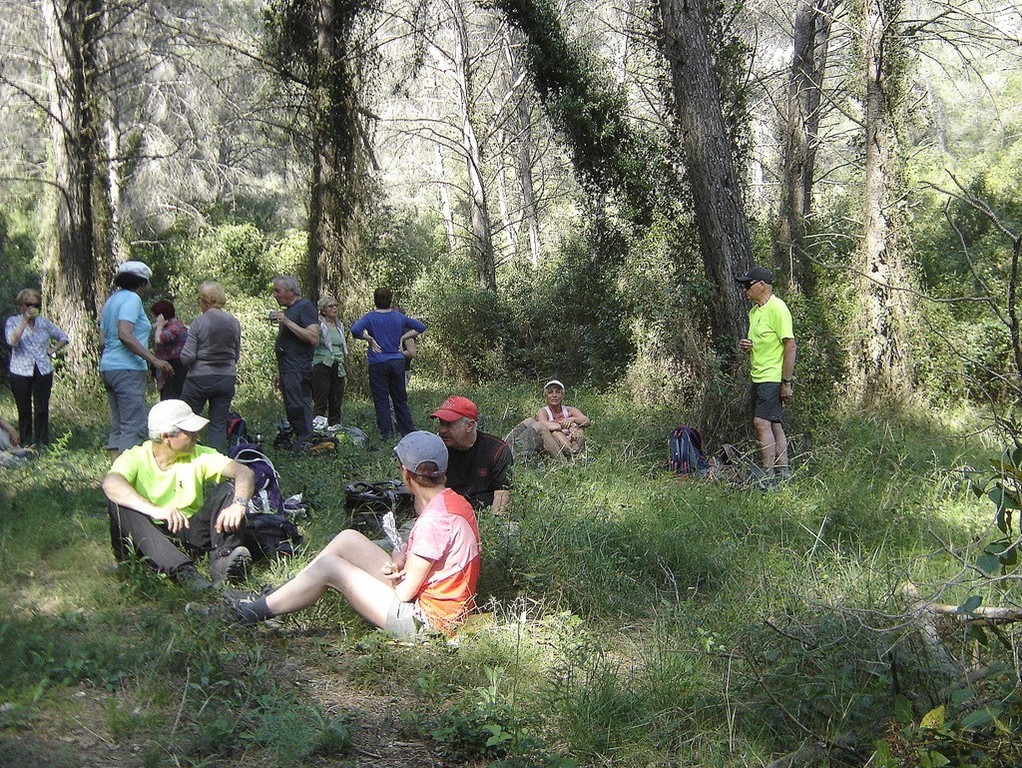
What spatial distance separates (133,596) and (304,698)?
1.63 meters

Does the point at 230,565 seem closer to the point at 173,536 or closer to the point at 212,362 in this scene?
the point at 173,536

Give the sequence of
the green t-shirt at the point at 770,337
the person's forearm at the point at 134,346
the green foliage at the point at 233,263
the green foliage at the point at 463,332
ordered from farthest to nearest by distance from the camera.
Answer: the green foliage at the point at 233,263 < the green foliage at the point at 463,332 < the green t-shirt at the point at 770,337 < the person's forearm at the point at 134,346

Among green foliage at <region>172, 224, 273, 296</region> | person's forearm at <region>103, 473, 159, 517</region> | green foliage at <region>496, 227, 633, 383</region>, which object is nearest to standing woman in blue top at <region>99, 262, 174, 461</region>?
person's forearm at <region>103, 473, 159, 517</region>

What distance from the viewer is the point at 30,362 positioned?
952 centimetres

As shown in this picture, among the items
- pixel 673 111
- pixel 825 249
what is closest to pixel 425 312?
pixel 673 111

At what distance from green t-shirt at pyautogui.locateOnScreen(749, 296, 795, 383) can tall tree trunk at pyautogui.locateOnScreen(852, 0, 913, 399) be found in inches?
122

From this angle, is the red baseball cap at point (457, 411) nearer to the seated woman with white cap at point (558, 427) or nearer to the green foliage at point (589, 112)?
the seated woman with white cap at point (558, 427)

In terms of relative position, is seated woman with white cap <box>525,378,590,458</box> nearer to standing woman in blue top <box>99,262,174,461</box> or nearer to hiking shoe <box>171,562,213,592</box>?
standing woman in blue top <box>99,262,174,461</box>

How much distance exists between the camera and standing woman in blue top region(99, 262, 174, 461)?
24.7 feet

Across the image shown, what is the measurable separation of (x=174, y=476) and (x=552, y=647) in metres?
2.58

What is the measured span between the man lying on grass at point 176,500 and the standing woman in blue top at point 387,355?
4.28 m

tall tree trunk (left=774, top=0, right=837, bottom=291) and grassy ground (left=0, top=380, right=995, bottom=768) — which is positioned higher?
tall tree trunk (left=774, top=0, right=837, bottom=291)

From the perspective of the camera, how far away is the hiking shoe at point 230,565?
5621mm

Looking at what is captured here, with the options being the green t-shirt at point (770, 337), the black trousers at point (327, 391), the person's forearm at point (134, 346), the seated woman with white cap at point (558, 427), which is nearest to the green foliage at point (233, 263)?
the black trousers at point (327, 391)
